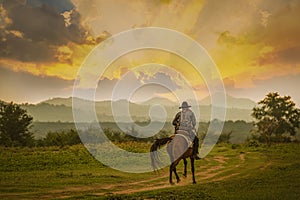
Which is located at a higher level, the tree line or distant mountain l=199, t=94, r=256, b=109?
distant mountain l=199, t=94, r=256, b=109

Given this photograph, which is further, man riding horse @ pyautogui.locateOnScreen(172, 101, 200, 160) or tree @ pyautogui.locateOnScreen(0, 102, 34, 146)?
tree @ pyautogui.locateOnScreen(0, 102, 34, 146)

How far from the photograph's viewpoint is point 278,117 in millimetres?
57375

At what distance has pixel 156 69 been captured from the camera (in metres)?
30.8

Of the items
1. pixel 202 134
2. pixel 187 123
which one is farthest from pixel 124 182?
pixel 202 134

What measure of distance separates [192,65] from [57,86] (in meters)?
17.9

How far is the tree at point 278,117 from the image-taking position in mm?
56334

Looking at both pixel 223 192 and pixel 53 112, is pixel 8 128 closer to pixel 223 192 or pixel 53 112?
pixel 223 192

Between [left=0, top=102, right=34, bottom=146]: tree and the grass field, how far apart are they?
2172cm

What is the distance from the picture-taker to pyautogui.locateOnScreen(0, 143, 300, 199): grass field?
12703 mm

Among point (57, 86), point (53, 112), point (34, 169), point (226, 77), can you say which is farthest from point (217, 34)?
point (53, 112)

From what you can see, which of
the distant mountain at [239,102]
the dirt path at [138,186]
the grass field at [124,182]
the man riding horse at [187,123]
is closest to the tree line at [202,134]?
the distant mountain at [239,102]

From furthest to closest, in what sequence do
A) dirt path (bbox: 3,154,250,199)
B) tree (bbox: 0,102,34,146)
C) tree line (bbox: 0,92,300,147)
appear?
tree (bbox: 0,102,34,146) → tree line (bbox: 0,92,300,147) → dirt path (bbox: 3,154,250,199)

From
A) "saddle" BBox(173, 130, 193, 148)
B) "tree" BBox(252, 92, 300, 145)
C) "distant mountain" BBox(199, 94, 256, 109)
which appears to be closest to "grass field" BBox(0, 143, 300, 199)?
"saddle" BBox(173, 130, 193, 148)

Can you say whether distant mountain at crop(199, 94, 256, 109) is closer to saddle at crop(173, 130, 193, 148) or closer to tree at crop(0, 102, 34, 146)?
tree at crop(0, 102, 34, 146)
